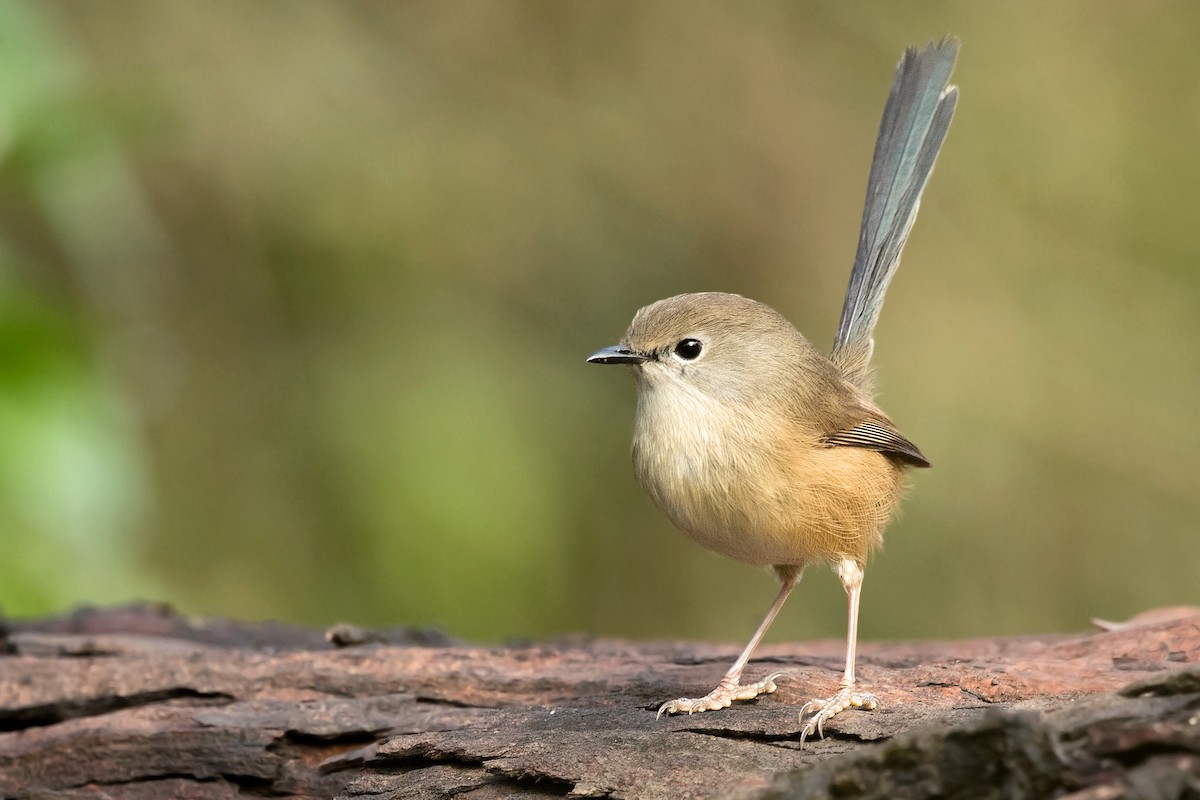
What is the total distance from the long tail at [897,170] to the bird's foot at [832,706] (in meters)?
1.74

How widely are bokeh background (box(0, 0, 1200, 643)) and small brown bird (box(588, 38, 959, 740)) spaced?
10.9ft

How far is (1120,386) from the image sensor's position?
791cm

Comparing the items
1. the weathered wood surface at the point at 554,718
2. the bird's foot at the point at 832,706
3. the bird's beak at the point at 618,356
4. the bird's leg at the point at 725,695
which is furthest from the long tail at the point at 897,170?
the bird's foot at the point at 832,706

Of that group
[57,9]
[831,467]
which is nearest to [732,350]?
[831,467]

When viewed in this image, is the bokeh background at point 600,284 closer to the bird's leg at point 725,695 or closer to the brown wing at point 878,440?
the brown wing at point 878,440

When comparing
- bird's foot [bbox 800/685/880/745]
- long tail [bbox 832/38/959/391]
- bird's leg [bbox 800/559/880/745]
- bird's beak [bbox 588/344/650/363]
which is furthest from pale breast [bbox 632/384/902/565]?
long tail [bbox 832/38/959/391]

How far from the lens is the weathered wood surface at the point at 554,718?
2.39 meters

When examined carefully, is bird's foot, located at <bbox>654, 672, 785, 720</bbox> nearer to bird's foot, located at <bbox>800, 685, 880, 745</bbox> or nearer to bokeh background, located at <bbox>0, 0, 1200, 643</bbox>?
bird's foot, located at <bbox>800, 685, 880, 745</bbox>

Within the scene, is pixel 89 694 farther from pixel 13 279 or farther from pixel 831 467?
pixel 831 467

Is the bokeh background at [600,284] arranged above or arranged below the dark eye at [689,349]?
above

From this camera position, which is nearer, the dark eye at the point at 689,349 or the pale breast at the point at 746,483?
the pale breast at the point at 746,483

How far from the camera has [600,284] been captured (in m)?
8.16

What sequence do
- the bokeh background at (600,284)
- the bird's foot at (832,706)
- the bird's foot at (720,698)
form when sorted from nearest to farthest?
1. the bird's foot at (832,706)
2. the bird's foot at (720,698)
3. the bokeh background at (600,284)

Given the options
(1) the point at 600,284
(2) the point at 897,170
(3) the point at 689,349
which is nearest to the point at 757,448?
(3) the point at 689,349
